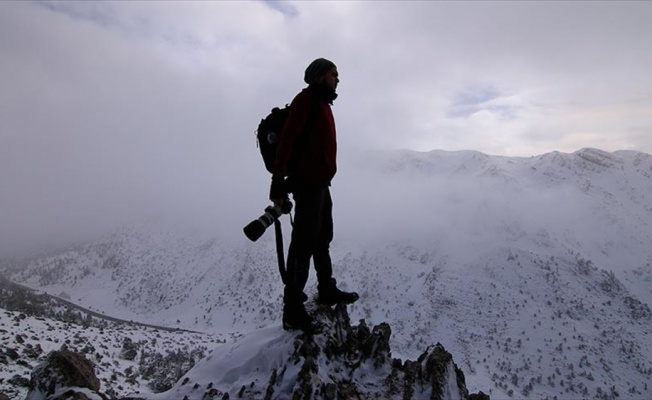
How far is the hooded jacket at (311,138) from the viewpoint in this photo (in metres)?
6.39

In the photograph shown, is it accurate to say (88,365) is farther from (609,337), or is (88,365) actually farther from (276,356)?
(609,337)

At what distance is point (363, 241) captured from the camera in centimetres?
15488

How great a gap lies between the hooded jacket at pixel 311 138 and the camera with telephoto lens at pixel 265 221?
0.56m

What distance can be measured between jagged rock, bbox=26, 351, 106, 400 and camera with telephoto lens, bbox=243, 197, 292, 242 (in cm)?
431

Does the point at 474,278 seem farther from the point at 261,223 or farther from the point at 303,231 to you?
the point at 261,223

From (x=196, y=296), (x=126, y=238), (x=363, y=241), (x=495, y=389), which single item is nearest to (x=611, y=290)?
(x=495, y=389)

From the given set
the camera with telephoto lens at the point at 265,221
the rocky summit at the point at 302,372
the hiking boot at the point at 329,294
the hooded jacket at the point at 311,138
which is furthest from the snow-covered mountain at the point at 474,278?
the camera with telephoto lens at the point at 265,221

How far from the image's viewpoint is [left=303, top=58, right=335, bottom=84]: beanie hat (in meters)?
6.64

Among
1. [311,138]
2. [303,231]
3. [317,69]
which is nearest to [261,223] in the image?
[303,231]

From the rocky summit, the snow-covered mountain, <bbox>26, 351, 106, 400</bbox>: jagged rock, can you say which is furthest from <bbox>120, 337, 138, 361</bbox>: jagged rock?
the rocky summit

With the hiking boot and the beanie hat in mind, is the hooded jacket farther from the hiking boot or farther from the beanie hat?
the hiking boot

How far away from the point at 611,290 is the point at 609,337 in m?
25.3

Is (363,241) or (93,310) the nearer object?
(93,310)

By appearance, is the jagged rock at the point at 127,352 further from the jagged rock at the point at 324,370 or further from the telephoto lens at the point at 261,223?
the telephoto lens at the point at 261,223
